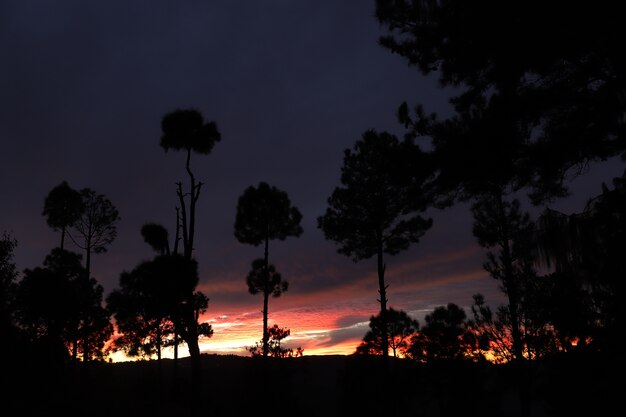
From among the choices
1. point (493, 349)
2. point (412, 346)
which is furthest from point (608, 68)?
point (412, 346)

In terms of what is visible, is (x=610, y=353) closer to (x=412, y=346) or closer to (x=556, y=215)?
(x=556, y=215)

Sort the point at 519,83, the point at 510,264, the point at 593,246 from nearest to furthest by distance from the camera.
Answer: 1. the point at 593,246
2. the point at 519,83
3. the point at 510,264

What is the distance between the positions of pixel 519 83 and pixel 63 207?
35476 mm

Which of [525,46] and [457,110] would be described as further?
[457,110]

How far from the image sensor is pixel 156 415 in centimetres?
2761

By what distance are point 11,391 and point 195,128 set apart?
43.2ft

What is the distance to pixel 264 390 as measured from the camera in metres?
31.3

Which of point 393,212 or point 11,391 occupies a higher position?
point 393,212

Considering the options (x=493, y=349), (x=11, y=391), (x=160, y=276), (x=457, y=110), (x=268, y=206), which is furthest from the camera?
(x=268, y=206)

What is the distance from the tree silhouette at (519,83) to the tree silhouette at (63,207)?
33.2 metres

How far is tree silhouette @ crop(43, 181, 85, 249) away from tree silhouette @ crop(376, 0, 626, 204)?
33217 millimetres

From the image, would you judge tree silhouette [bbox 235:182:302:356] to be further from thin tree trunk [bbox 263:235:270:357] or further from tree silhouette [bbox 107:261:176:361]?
tree silhouette [bbox 107:261:176:361]

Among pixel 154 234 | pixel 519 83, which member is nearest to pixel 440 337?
pixel 154 234

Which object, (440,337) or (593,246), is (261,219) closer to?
(440,337)
